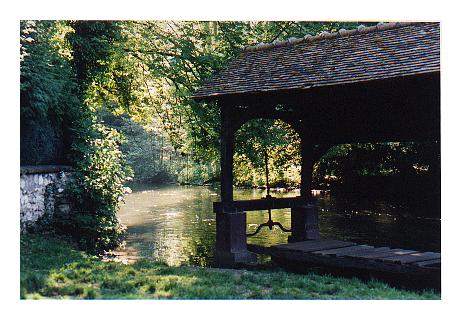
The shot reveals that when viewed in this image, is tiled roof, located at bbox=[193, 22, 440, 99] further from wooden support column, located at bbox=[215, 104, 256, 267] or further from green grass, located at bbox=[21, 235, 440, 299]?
green grass, located at bbox=[21, 235, 440, 299]

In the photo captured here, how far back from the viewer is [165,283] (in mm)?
7219

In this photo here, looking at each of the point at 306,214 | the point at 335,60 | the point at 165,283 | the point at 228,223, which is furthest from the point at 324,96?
the point at 165,283

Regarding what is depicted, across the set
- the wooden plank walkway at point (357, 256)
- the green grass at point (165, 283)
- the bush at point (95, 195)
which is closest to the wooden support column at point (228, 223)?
the wooden plank walkway at point (357, 256)

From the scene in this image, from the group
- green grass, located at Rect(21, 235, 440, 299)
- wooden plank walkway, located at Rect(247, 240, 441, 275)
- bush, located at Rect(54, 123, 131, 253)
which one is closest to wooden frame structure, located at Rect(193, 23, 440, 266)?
wooden plank walkway, located at Rect(247, 240, 441, 275)

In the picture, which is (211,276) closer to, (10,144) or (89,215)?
(10,144)

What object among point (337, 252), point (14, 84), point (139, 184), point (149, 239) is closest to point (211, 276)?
point (337, 252)

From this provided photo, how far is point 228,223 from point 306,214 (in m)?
1.99

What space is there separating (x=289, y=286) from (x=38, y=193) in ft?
16.5

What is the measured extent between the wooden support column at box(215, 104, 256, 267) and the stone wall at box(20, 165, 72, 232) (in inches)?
125

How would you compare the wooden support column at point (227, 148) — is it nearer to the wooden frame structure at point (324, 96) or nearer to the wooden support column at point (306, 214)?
the wooden frame structure at point (324, 96)

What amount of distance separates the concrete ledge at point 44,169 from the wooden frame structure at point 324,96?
10.2ft

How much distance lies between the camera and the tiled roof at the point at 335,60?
8148 mm

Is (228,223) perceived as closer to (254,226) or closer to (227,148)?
(227,148)

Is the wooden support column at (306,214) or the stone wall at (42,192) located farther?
the wooden support column at (306,214)
